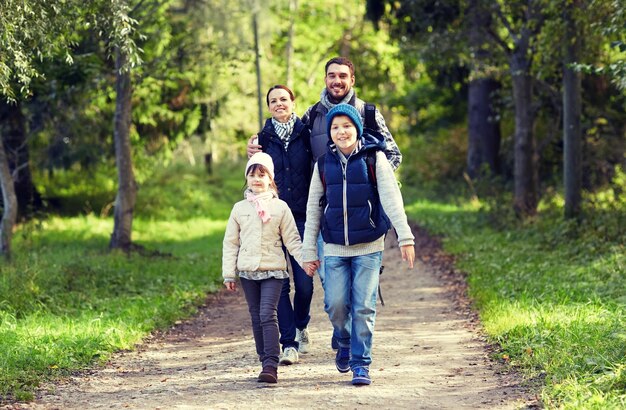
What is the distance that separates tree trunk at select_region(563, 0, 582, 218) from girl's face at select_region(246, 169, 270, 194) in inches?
387

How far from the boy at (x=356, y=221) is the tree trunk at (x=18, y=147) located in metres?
12.2

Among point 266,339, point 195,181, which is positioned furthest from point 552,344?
point 195,181

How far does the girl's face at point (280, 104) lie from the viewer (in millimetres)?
8383

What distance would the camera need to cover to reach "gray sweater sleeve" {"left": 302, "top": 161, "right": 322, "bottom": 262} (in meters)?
7.68

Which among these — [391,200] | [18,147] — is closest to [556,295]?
[391,200]

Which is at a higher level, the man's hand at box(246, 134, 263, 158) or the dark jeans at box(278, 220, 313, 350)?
the man's hand at box(246, 134, 263, 158)

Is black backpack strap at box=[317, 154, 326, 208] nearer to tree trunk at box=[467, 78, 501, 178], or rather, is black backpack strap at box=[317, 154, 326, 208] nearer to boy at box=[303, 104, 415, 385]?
boy at box=[303, 104, 415, 385]

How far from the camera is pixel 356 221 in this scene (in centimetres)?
738


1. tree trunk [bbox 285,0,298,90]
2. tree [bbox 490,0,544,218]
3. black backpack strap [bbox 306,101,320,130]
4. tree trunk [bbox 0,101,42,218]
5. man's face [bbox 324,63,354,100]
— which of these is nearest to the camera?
man's face [bbox 324,63,354,100]

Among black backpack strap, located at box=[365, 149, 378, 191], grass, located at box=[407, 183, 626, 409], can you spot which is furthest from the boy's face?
grass, located at box=[407, 183, 626, 409]

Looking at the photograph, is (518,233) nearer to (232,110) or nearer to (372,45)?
(232,110)

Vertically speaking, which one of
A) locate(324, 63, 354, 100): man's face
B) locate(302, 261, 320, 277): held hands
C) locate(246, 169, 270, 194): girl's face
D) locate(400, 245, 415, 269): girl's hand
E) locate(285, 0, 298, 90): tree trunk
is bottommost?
locate(302, 261, 320, 277): held hands

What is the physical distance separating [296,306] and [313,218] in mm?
1324

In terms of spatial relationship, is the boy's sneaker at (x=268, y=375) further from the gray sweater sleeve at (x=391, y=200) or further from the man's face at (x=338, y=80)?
the man's face at (x=338, y=80)
